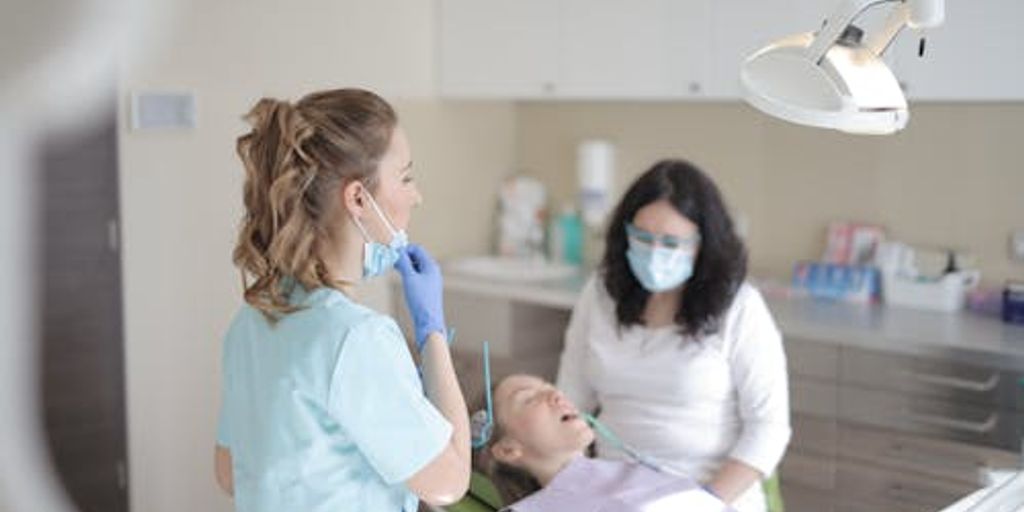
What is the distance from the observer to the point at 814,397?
9.30 ft

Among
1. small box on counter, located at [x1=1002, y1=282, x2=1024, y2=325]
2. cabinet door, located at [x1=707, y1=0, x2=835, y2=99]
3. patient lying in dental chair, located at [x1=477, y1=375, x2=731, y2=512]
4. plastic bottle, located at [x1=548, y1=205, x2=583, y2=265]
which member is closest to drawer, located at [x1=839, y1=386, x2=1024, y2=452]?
small box on counter, located at [x1=1002, y1=282, x2=1024, y2=325]

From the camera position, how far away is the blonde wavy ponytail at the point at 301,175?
1446 mm

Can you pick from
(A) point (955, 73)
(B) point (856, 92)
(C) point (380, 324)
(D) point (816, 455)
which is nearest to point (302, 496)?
(C) point (380, 324)

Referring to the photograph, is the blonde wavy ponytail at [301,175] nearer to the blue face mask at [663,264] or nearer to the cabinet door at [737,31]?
the blue face mask at [663,264]

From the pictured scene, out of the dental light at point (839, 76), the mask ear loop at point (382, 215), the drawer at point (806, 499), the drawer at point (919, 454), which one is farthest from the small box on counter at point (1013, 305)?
the mask ear loop at point (382, 215)

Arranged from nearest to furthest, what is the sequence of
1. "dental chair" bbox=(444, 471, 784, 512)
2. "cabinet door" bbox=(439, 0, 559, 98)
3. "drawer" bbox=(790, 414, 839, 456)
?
"dental chair" bbox=(444, 471, 784, 512)
"drawer" bbox=(790, 414, 839, 456)
"cabinet door" bbox=(439, 0, 559, 98)

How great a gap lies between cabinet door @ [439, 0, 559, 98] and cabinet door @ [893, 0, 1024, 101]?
3.57 feet

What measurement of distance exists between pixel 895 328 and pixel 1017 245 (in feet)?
1.47

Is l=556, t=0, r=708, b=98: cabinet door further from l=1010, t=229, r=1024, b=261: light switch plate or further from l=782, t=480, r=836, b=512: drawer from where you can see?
l=782, t=480, r=836, b=512: drawer

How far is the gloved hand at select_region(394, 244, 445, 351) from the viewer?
5.22ft

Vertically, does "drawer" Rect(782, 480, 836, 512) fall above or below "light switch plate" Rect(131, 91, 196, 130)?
below

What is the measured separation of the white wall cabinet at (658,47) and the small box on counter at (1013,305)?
50 centimetres

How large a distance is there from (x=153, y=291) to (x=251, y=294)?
1.61 meters

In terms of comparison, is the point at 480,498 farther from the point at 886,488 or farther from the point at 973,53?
the point at 973,53
